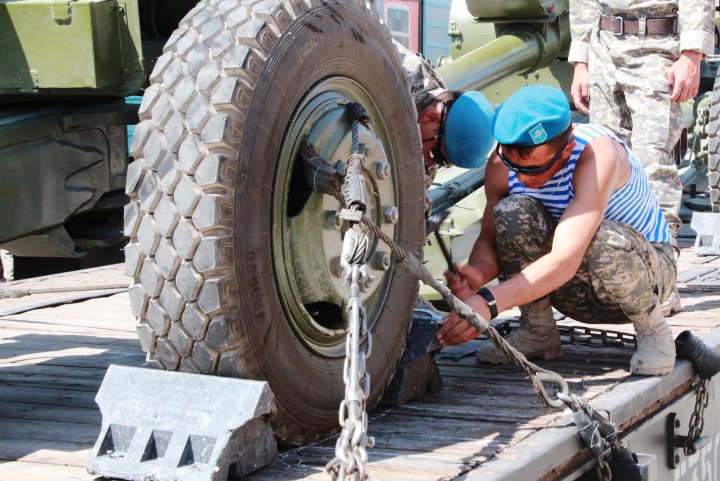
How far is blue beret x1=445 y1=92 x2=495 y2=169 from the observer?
3.70m

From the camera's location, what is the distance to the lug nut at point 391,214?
2.82 metres

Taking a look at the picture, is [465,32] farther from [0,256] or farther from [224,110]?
[224,110]

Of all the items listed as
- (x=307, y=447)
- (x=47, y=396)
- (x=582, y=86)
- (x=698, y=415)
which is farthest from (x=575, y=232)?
(x=582, y=86)

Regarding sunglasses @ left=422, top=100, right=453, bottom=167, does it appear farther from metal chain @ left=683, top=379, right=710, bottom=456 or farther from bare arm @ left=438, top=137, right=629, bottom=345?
metal chain @ left=683, top=379, right=710, bottom=456

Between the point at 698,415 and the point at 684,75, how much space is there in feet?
6.51

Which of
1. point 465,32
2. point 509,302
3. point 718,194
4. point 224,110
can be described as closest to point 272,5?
point 224,110

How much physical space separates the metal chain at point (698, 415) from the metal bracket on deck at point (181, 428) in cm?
161

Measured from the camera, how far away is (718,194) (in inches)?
266

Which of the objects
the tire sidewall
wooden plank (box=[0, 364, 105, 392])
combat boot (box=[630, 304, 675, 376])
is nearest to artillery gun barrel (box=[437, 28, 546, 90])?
combat boot (box=[630, 304, 675, 376])

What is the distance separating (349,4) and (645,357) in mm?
1387

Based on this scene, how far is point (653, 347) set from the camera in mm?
3475

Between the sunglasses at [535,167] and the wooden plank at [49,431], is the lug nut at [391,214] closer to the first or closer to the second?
the sunglasses at [535,167]

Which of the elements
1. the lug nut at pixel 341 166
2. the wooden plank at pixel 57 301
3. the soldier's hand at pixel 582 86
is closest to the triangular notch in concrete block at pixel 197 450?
the lug nut at pixel 341 166

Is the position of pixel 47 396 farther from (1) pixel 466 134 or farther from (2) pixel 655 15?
(2) pixel 655 15
